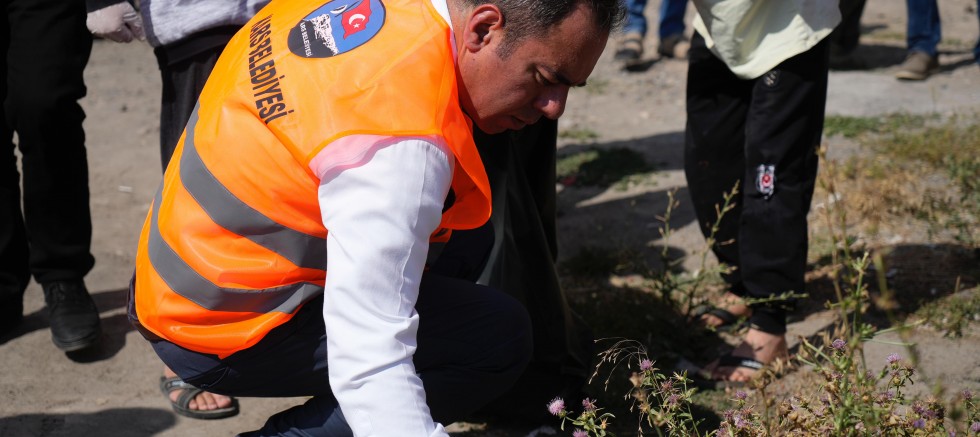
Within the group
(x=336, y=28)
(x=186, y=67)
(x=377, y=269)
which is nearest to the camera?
(x=377, y=269)

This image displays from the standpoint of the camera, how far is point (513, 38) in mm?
1723

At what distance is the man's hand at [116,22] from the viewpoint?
2.96m

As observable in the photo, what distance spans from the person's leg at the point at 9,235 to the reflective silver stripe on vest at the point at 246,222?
5.39 feet

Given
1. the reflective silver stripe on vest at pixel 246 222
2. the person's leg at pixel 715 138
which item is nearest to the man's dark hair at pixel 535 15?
the reflective silver stripe on vest at pixel 246 222

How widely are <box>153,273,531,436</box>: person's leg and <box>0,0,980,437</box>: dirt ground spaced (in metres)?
0.79

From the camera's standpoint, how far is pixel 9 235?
3305 mm

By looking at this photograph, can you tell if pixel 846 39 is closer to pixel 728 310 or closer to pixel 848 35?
pixel 848 35

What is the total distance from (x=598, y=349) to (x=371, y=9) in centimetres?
159

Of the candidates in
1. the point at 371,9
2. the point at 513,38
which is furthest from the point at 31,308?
the point at 513,38

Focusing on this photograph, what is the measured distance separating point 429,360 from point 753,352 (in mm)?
1358

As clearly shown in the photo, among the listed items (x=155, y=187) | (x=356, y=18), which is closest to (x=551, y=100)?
(x=356, y=18)

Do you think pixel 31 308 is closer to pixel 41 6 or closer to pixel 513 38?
pixel 41 6

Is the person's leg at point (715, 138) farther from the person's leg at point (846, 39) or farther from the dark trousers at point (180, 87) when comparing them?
the person's leg at point (846, 39)

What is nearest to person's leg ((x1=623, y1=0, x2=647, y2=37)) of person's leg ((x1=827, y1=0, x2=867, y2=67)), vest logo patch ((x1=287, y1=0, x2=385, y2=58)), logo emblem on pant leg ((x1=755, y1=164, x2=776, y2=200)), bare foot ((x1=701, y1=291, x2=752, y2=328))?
person's leg ((x1=827, y1=0, x2=867, y2=67))
